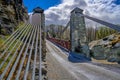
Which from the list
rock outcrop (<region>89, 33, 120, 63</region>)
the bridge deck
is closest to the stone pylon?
rock outcrop (<region>89, 33, 120, 63</region>)

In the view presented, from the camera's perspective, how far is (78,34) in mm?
11656

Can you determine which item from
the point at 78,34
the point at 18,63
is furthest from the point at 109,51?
the point at 18,63

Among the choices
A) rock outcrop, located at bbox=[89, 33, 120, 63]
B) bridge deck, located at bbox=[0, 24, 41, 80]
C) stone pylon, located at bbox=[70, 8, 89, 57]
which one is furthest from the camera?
stone pylon, located at bbox=[70, 8, 89, 57]

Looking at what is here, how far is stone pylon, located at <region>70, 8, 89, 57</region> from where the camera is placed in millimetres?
11465

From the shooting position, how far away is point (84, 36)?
11578mm

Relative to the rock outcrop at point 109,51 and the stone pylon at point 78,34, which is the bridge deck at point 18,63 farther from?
the stone pylon at point 78,34

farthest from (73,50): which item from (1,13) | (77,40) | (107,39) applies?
(1,13)

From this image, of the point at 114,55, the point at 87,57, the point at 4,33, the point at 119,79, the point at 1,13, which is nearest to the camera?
the point at 4,33

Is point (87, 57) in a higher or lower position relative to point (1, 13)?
lower

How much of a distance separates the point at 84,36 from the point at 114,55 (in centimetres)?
248

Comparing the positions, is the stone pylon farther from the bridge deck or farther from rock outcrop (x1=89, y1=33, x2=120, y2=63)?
the bridge deck

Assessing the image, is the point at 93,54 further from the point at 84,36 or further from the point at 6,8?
the point at 6,8

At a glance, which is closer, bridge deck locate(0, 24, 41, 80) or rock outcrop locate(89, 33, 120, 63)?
bridge deck locate(0, 24, 41, 80)

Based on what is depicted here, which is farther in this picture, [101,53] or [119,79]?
[101,53]
